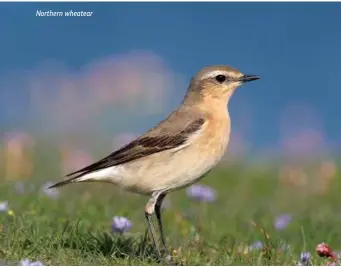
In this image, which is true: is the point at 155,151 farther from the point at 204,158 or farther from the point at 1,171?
the point at 1,171

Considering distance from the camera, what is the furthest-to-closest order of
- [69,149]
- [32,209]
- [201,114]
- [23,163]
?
[69,149] → [23,163] → [32,209] → [201,114]

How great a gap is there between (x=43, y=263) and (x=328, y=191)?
925cm

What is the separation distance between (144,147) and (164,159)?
28 cm

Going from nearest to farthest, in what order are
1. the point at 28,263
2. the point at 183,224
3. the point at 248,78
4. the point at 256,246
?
the point at 28,263
the point at 256,246
the point at 248,78
the point at 183,224

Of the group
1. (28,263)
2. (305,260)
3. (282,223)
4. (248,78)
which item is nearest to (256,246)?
(305,260)

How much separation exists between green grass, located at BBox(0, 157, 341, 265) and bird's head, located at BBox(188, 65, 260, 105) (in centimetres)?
150

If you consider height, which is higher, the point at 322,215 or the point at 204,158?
the point at 204,158

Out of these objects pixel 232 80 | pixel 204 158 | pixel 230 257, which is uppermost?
pixel 232 80

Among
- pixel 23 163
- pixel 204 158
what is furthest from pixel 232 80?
pixel 23 163

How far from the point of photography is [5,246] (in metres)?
8.70

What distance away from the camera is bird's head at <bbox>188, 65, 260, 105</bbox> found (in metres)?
10.4

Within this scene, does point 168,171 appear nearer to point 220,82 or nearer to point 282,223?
point 220,82

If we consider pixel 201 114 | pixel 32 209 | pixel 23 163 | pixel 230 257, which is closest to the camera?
pixel 230 257

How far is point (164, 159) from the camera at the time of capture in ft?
31.6
